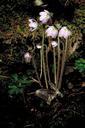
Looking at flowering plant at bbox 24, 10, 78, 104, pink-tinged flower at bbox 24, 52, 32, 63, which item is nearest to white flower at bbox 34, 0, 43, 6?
flowering plant at bbox 24, 10, 78, 104

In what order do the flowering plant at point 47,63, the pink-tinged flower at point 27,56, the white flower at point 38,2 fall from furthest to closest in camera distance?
the white flower at point 38,2, the pink-tinged flower at point 27,56, the flowering plant at point 47,63

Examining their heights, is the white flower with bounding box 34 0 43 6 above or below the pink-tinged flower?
above

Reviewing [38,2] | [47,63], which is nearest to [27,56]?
[47,63]

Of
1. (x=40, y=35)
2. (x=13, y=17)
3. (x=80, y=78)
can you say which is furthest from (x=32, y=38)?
(x=80, y=78)

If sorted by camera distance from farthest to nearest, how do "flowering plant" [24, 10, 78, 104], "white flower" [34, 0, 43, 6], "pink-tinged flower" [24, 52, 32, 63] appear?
"white flower" [34, 0, 43, 6] < "pink-tinged flower" [24, 52, 32, 63] < "flowering plant" [24, 10, 78, 104]

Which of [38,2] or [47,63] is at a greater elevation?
[38,2]

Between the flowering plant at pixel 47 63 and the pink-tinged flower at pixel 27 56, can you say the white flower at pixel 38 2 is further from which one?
the pink-tinged flower at pixel 27 56

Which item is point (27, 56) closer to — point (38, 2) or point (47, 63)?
point (47, 63)

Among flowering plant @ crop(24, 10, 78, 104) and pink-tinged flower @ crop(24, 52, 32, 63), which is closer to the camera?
flowering plant @ crop(24, 10, 78, 104)

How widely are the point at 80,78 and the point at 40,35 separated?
693 millimetres

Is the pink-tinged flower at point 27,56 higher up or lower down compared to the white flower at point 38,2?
lower down

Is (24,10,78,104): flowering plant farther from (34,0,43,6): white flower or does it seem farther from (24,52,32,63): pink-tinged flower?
(34,0,43,6): white flower

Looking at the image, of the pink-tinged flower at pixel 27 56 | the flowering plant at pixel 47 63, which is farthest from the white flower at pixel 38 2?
the pink-tinged flower at pixel 27 56

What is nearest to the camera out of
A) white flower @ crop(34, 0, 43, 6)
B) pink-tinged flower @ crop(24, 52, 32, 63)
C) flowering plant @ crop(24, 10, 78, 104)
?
flowering plant @ crop(24, 10, 78, 104)
